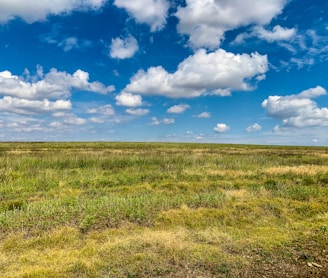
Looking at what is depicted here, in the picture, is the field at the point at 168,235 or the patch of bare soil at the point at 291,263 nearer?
the patch of bare soil at the point at 291,263

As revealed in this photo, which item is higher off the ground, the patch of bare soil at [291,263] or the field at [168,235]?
the field at [168,235]

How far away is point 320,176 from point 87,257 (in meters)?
20.6

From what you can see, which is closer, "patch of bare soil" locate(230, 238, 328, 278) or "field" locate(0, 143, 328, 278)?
"patch of bare soil" locate(230, 238, 328, 278)

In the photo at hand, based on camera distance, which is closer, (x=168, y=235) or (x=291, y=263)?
(x=291, y=263)

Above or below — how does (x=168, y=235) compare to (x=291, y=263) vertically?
above

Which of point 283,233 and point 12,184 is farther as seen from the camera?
point 12,184

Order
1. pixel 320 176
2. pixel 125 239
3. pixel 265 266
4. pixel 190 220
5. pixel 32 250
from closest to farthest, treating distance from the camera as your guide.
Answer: pixel 265 266, pixel 32 250, pixel 125 239, pixel 190 220, pixel 320 176

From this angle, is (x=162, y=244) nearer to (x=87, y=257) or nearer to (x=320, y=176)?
(x=87, y=257)

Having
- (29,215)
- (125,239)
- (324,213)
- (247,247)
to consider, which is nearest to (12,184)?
(29,215)

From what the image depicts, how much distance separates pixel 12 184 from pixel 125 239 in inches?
541

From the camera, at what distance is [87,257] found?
7105 mm

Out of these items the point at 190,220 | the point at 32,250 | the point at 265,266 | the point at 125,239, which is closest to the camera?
the point at 265,266

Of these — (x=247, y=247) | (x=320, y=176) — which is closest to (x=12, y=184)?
(x=247, y=247)

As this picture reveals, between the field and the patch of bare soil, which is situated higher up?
the field
